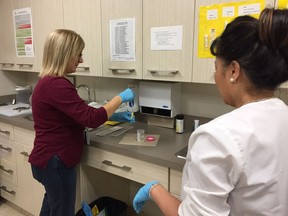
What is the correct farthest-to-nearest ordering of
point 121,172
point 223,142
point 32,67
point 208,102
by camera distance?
point 32,67
point 208,102
point 121,172
point 223,142

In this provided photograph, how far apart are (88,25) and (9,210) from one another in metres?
1.78

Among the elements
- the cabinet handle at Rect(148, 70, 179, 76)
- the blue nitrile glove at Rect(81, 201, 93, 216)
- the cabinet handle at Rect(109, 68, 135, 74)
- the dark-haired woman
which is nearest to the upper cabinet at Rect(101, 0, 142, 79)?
the cabinet handle at Rect(109, 68, 135, 74)

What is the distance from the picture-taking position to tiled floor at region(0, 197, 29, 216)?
2.29m

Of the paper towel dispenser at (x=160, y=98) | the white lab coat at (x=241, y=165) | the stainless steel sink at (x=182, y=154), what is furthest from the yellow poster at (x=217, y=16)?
the white lab coat at (x=241, y=165)

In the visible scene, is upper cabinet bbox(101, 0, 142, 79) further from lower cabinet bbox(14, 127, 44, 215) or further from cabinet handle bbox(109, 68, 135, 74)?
lower cabinet bbox(14, 127, 44, 215)

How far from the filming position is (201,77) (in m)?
1.42

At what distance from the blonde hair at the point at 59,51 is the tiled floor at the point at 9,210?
153 cm

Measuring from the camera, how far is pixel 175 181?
4.31 feet

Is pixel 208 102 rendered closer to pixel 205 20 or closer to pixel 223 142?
pixel 205 20

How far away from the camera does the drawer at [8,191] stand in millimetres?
2268

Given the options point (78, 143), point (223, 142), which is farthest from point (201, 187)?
point (78, 143)

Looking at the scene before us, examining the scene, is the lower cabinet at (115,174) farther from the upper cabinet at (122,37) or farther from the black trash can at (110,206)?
the upper cabinet at (122,37)

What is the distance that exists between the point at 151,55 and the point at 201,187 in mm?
1078

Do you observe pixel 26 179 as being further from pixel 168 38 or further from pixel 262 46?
pixel 262 46
